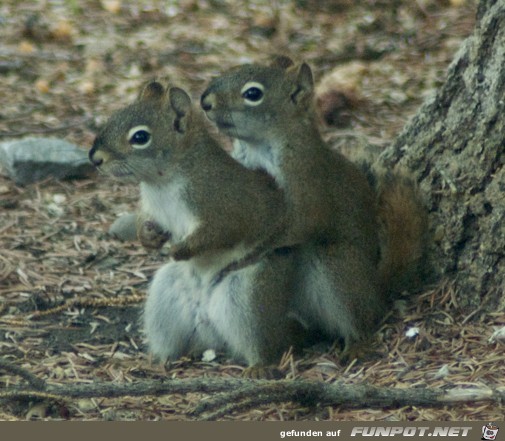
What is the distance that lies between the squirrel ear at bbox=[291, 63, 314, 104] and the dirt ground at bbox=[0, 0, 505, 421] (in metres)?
1.09

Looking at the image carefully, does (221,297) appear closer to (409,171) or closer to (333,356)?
(333,356)

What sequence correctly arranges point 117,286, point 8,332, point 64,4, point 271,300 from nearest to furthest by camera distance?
point 271,300
point 8,332
point 117,286
point 64,4

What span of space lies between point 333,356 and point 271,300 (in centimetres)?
41

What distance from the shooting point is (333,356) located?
14.4 ft

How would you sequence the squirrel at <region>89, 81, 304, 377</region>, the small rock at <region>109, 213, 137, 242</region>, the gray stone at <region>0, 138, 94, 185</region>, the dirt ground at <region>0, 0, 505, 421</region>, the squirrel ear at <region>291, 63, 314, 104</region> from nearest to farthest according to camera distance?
1. the dirt ground at <region>0, 0, 505, 421</region>
2. the squirrel at <region>89, 81, 304, 377</region>
3. the squirrel ear at <region>291, 63, 314, 104</region>
4. the small rock at <region>109, 213, 137, 242</region>
5. the gray stone at <region>0, 138, 94, 185</region>

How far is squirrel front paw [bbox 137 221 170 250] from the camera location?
4.55 meters

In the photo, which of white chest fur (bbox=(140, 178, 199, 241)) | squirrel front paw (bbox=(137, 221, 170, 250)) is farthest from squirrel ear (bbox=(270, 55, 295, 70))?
squirrel front paw (bbox=(137, 221, 170, 250))

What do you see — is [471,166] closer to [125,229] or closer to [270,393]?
[270,393]

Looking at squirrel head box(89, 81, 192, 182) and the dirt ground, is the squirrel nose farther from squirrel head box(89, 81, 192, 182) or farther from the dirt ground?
the dirt ground

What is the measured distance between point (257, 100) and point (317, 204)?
558mm

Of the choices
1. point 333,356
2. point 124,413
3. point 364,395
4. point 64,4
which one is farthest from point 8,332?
point 64,4

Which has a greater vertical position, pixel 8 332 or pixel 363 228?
pixel 363 228

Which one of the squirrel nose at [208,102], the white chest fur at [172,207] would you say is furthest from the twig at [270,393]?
the squirrel nose at [208,102]

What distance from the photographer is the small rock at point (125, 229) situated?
5.54 metres
